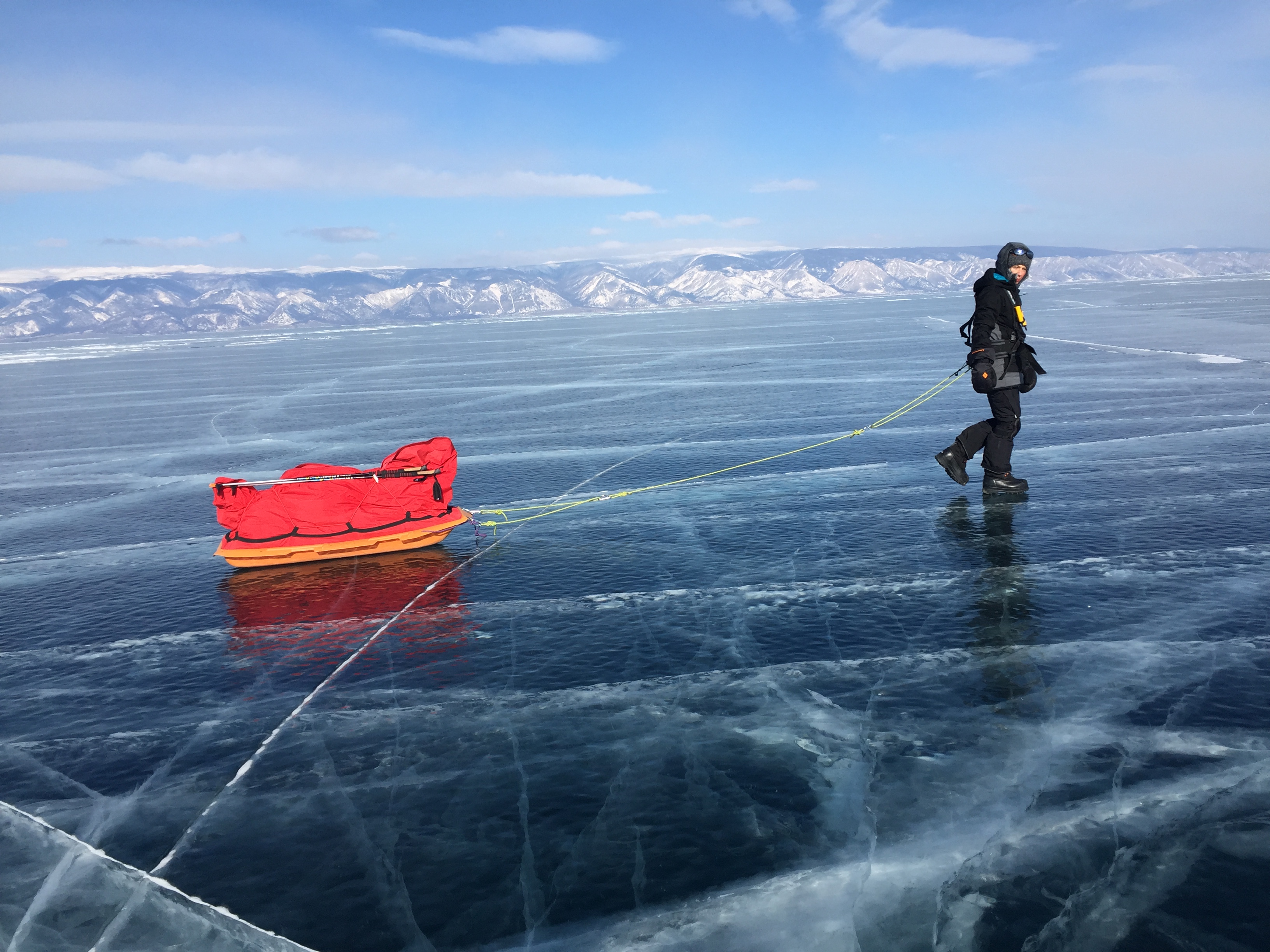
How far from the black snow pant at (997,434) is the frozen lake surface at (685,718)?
0.89 metres

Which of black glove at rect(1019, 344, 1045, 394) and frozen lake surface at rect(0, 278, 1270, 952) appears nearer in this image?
frozen lake surface at rect(0, 278, 1270, 952)

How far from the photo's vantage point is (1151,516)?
13.8m

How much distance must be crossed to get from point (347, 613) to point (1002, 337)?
40.6ft

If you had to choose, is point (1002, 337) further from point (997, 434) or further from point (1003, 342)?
point (997, 434)

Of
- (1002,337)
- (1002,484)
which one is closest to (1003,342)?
(1002,337)

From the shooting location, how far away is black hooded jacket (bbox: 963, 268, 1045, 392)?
14773 mm

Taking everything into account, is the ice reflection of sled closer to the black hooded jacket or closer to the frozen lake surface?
the frozen lake surface

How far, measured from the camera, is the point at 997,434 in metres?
15.6

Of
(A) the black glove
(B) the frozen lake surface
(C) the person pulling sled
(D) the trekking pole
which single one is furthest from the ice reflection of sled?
(A) the black glove

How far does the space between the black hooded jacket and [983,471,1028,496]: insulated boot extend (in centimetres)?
187

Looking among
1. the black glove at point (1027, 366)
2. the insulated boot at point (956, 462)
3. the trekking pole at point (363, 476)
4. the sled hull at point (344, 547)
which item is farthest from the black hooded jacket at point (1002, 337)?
the trekking pole at point (363, 476)

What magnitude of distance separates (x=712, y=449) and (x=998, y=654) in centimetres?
1425

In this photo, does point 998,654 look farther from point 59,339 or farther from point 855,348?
point 59,339

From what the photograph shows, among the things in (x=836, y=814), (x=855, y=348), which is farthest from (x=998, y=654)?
(x=855, y=348)
